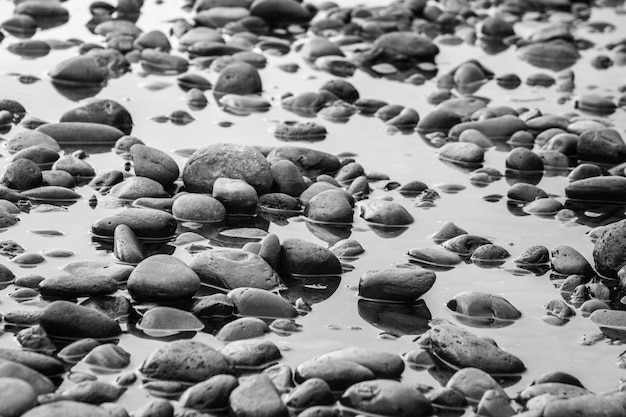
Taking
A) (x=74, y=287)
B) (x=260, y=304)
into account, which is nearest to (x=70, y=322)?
(x=74, y=287)

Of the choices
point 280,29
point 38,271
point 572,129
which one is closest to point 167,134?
point 38,271

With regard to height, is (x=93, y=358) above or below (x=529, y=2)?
above

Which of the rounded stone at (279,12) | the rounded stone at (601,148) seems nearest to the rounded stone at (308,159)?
the rounded stone at (601,148)

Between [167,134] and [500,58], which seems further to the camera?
[500,58]

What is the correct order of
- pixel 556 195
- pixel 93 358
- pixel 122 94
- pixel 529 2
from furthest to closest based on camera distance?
pixel 529 2 → pixel 122 94 → pixel 556 195 → pixel 93 358

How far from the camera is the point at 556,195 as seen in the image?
17.3ft

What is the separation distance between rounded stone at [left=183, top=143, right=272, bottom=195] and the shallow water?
0.35 meters

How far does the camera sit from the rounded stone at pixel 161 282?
12.1 ft

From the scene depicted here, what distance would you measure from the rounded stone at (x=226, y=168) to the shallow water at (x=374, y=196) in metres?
0.35

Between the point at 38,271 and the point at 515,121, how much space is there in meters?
3.35

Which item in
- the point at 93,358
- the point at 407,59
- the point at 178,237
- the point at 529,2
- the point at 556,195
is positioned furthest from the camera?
the point at 529,2

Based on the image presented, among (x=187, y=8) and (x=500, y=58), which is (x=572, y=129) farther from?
(x=187, y=8)

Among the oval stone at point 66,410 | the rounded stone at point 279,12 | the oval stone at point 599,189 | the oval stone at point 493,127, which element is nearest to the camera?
the oval stone at point 66,410

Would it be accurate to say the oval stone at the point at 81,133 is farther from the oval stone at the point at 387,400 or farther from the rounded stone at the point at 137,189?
the oval stone at the point at 387,400
